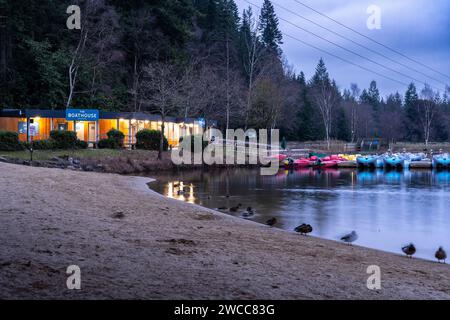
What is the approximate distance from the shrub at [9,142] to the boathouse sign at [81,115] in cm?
926

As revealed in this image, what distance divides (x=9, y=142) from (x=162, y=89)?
18.0 meters

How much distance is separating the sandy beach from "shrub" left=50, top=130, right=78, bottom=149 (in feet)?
94.2

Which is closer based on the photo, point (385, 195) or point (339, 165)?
point (385, 195)

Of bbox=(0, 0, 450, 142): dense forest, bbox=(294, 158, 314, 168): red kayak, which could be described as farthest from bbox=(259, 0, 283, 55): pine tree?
bbox=(294, 158, 314, 168): red kayak

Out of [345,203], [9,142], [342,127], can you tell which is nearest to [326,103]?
[342,127]

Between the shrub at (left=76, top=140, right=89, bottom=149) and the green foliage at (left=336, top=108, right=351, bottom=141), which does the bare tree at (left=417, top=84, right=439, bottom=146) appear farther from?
the shrub at (left=76, top=140, right=89, bottom=149)

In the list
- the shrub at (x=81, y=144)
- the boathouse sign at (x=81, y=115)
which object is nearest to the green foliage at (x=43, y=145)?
the shrub at (x=81, y=144)

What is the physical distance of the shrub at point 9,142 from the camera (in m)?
40.7

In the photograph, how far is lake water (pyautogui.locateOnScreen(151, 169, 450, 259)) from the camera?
63.0 feet

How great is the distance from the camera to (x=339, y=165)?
64812 millimetres
